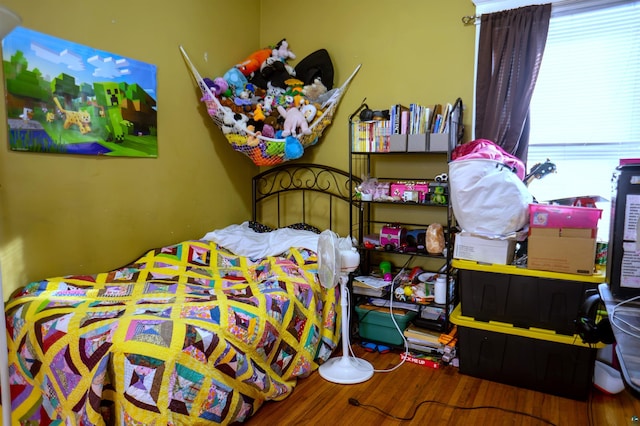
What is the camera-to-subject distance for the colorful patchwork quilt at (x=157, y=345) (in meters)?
1.54

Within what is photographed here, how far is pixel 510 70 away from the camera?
2494 millimetres

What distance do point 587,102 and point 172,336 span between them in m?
2.56

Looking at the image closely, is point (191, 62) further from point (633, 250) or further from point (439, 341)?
point (633, 250)

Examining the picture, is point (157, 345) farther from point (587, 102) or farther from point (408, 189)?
point (587, 102)

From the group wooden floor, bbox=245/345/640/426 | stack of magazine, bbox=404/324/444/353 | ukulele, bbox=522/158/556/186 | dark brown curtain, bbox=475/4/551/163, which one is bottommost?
wooden floor, bbox=245/345/640/426

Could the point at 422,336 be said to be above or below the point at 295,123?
below

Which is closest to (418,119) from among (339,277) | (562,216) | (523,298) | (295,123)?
(295,123)

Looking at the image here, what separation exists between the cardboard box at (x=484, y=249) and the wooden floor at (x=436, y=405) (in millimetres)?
695

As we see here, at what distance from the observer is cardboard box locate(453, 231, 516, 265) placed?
2195 mm

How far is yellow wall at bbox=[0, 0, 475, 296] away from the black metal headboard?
0.12m

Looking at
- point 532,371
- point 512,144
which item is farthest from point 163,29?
point 532,371

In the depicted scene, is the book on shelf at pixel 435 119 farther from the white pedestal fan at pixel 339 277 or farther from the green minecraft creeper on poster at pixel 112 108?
the green minecraft creeper on poster at pixel 112 108

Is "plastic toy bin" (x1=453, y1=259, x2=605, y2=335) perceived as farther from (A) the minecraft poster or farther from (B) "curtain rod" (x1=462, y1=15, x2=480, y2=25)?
(A) the minecraft poster

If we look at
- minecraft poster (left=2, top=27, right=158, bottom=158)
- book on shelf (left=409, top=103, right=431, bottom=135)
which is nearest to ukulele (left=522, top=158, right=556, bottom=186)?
book on shelf (left=409, top=103, right=431, bottom=135)
